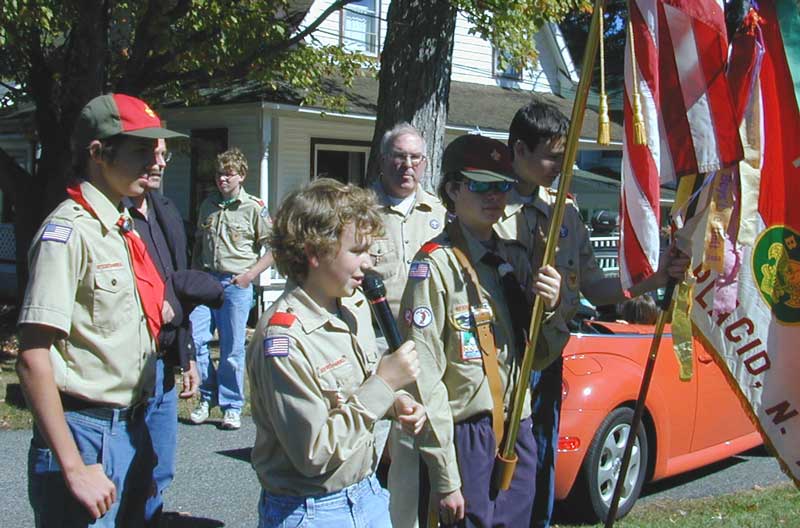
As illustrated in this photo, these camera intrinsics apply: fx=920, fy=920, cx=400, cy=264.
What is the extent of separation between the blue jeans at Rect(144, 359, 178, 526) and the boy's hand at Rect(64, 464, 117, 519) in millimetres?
517

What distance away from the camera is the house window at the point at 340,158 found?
16.0 metres

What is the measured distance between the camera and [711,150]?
3494 millimetres

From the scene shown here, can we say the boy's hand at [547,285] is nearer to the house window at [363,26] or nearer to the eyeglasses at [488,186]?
the eyeglasses at [488,186]

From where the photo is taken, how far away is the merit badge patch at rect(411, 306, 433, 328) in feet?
10.9

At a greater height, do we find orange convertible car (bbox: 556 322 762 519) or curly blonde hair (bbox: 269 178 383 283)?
curly blonde hair (bbox: 269 178 383 283)

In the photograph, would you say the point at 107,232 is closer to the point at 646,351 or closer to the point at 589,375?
the point at 589,375

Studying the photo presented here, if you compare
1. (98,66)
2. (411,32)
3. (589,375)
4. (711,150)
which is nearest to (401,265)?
(589,375)

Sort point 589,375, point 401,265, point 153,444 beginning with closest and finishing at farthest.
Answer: point 153,444 < point 401,265 < point 589,375

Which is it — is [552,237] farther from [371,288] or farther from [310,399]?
[310,399]

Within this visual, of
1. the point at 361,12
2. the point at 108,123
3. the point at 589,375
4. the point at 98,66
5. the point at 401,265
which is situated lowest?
the point at 589,375

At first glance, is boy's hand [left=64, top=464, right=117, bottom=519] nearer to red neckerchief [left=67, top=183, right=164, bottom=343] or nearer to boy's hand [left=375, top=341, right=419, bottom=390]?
red neckerchief [left=67, top=183, right=164, bottom=343]

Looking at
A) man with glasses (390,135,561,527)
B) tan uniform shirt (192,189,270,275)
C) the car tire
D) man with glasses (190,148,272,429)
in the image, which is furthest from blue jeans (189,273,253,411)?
man with glasses (390,135,561,527)

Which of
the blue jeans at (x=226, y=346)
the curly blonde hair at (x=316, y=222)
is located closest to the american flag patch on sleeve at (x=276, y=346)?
the curly blonde hair at (x=316, y=222)

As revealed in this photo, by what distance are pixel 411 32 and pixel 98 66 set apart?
3985 millimetres
